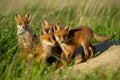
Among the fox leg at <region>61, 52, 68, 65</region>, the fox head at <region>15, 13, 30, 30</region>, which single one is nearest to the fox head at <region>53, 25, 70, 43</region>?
the fox leg at <region>61, 52, 68, 65</region>

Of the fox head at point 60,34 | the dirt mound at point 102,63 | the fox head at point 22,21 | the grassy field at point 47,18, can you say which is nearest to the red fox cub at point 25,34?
the fox head at point 22,21

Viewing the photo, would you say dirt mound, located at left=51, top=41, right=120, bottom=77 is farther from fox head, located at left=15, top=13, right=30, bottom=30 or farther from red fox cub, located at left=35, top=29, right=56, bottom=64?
fox head, located at left=15, top=13, right=30, bottom=30

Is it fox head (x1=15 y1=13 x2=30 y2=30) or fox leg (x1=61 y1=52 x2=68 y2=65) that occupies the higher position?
fox head (x1=15 y1=13 x2=30 y2=30)

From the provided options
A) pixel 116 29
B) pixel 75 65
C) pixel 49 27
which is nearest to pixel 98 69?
pixel 75 65

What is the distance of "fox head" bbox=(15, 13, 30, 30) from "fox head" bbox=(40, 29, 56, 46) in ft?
4.57

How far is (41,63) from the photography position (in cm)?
750

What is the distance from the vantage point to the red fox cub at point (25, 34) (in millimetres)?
7902

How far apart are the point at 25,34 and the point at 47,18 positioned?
6.31 ft

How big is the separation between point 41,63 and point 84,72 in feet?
2.16

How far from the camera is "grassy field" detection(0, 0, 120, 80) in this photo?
6.80m

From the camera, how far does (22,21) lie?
934 centimetres

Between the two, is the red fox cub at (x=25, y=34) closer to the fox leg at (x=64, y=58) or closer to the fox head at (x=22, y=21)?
the fox head at (x=22, y=21)

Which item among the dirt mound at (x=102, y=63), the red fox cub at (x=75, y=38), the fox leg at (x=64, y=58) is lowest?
the dirt mound at (x=102, y=63)

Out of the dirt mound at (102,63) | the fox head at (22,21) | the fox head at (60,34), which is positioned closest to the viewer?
the dirt mound at (102,63)
